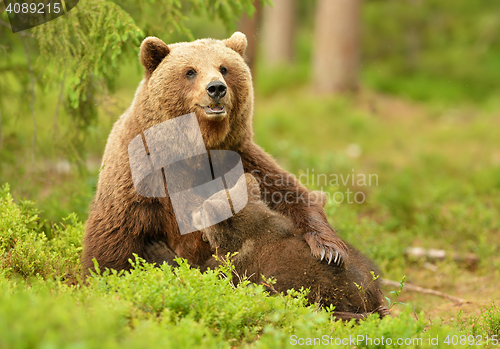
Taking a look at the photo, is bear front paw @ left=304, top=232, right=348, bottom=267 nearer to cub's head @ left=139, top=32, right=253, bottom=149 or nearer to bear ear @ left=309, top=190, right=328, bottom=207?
bear ear @ left=309, top=190, right=328, bottom=207

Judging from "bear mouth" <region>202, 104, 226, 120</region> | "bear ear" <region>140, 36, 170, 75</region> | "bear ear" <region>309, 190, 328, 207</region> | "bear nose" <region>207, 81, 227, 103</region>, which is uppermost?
"bear ear" <region>140, 36, 170, 75</region>

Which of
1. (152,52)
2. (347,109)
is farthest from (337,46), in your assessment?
(152,52)

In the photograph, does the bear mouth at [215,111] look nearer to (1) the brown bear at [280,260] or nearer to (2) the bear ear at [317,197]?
(1) the brown bear at [280,260]

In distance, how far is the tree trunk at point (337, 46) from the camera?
43.2 feet

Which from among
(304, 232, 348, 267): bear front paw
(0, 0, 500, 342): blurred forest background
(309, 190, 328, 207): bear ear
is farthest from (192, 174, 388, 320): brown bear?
(0, 0, 500, 342): blurred forest background

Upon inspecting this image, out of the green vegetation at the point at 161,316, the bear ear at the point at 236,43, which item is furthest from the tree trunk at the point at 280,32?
the green vegetation at the point at 161,316

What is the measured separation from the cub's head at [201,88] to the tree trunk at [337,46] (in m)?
9.82

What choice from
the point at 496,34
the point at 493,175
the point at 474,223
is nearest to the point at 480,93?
the point at 496,34

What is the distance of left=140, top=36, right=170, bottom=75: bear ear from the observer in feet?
13.3

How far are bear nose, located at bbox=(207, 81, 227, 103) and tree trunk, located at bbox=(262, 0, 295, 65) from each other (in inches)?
543

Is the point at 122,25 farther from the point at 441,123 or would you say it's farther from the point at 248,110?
the point at 441,123

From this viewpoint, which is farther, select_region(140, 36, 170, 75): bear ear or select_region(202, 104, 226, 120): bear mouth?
select_region(140, 36, 170, 75): bear ear

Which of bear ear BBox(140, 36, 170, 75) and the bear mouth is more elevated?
bear ear BBox(140, 36, 170, 75)

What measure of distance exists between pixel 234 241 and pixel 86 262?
1265 millimetres
